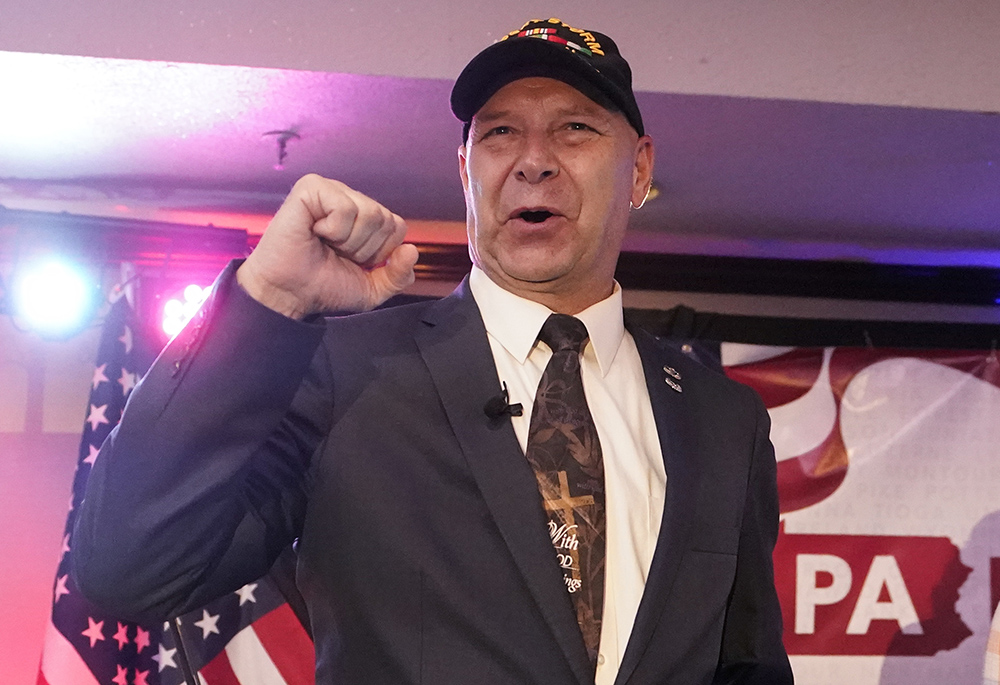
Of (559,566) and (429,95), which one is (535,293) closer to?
(559,566)

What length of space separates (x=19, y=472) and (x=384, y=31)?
2.50 m

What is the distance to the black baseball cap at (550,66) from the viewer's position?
5.20 ft

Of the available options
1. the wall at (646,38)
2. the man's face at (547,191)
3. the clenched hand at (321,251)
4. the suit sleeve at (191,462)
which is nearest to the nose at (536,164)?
the man's face at (547,191)

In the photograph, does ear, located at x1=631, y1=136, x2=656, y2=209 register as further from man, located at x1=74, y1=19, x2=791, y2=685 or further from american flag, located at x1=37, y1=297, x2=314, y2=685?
american flag, located at x1=37, y1=297, x2=314, y2=685

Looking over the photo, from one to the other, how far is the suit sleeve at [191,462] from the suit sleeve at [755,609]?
753 millimetres

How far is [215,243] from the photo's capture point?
11.7 feet

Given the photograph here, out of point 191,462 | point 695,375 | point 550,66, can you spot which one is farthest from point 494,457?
point 550,66

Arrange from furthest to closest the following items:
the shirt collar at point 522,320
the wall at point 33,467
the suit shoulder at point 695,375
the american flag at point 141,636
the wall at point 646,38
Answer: the wall at point 33,467, the american flag at point 141,636, the wall at point 646,38, the suit shoulder at point 695,375, the shirt collar at point 522,320

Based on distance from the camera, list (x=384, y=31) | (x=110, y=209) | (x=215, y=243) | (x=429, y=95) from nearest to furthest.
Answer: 1. (x=384, y=31)
2. (x=429, y=95)
3. (x=215, y=243)
4. (x=110, y=209)

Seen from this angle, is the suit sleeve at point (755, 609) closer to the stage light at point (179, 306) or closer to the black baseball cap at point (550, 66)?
the black baseball cap at point (550, 66)

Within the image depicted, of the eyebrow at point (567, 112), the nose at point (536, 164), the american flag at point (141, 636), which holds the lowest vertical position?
the american flag at point (141, 636)

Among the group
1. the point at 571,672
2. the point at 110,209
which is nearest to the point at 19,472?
the point at 110,209

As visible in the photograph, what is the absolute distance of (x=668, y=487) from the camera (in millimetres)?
1460

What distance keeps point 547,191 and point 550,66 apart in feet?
0.68
